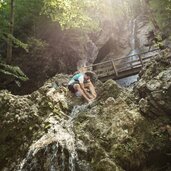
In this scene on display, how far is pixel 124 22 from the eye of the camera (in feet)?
112

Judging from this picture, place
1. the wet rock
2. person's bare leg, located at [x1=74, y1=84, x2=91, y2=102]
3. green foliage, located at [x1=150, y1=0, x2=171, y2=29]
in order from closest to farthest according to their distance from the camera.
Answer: the wet rock, person's bare leg, located at [x1=74, y1=84, x2=91, y2=102], green foliage, located at [x1=150, y1=0, x2=171, y2=29]

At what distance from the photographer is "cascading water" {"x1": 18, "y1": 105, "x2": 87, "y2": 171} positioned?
7.02 meters

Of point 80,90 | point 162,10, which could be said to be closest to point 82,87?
point 80,90

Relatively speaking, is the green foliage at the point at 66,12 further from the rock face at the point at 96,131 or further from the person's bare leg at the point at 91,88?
the rock face at the point at 96,131

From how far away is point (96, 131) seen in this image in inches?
315

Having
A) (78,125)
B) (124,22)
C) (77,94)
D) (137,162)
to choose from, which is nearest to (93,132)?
(78,125)

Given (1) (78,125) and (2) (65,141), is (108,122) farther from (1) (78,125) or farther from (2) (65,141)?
(2) (65,141)

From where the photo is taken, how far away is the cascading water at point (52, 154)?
23.0 ft

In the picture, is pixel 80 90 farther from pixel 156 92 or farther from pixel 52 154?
pixel 52 154

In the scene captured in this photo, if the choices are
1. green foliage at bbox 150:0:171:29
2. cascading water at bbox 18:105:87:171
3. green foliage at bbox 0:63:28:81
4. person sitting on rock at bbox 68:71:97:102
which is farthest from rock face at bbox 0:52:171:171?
green foliage at bbox 150:0:171:29

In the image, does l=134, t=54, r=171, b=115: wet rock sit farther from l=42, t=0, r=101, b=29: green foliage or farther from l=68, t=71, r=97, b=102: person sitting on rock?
l=42, t=0, r=101, b=29: green foliage

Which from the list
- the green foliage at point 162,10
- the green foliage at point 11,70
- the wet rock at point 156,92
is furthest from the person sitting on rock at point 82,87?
the green foliage at point 162,10

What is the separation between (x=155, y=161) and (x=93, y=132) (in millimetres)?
1918

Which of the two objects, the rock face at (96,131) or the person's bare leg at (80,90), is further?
the person's bare leg at (80,90)
